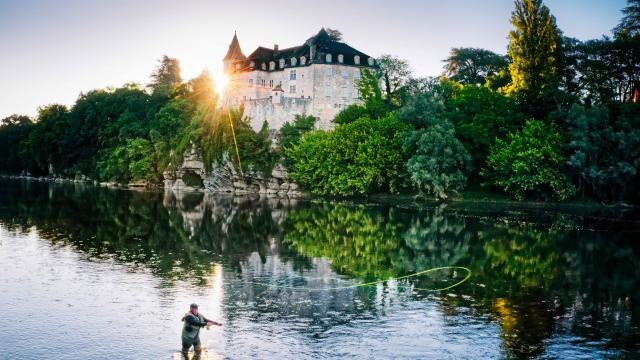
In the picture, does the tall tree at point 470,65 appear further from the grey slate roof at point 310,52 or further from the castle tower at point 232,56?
the castle tower at point 232,56

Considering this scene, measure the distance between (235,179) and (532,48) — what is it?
46.5 m

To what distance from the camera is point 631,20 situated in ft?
258

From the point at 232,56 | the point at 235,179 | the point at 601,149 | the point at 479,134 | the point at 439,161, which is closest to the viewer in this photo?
the point at 601,149

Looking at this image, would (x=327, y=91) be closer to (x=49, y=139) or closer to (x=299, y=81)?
(x=299, y=81)

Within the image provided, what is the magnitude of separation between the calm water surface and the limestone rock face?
3611 centimetres

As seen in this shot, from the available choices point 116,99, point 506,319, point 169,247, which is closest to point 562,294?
point 506,319

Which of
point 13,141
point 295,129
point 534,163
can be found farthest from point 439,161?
point 13,141

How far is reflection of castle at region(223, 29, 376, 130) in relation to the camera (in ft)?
305

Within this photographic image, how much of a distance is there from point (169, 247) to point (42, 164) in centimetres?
10844

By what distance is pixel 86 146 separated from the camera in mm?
118812

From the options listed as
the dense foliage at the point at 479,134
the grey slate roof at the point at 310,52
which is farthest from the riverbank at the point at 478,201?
the grey slate roof at the point at 310,52

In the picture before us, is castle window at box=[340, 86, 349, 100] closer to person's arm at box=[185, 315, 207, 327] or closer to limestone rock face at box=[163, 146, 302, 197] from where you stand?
limestone rock face at box=[163, 146, 302, 197]

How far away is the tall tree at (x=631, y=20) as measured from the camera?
77.8 m

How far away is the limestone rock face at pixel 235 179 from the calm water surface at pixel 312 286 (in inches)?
1422
